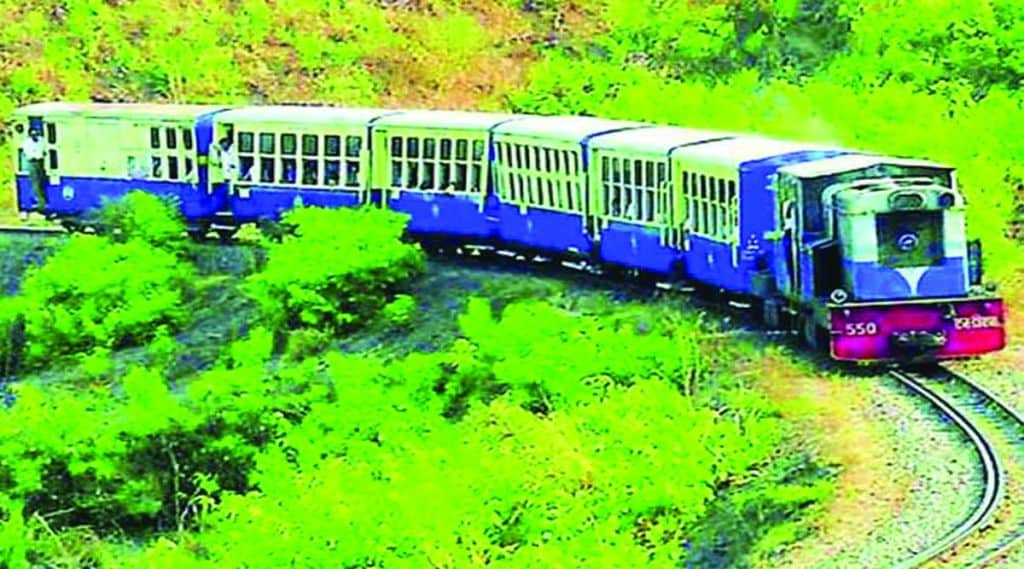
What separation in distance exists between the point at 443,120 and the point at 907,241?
1166 cm

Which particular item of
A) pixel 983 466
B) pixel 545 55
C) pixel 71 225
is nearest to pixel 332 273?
pixel 71 225

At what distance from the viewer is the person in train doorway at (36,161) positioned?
3688 cm

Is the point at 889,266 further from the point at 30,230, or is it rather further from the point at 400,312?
the point at 30,230

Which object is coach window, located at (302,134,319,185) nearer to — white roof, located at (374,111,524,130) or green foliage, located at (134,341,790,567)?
white roof, located at (374,111,524,130)

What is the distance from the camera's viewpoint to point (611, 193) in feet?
90.6

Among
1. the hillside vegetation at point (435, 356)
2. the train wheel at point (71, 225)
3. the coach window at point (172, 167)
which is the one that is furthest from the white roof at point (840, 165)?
the train wheel at point (71, 225)

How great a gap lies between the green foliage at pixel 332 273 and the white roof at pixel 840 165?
325 inches

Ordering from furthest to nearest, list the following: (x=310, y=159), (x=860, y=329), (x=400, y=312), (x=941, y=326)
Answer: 1. (x=310, y=159)
2. (x=400, y=312)
3. (x=941, y=326)
4. (x=860, y=329)

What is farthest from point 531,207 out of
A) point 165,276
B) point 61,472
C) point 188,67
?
point 188,67

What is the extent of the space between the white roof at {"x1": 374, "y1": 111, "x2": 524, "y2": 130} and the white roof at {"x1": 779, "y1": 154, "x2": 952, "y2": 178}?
360 inches

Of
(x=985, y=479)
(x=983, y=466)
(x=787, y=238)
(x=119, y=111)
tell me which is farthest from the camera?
(x=119, y=111)

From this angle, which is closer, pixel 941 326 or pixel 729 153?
pixel 941 326

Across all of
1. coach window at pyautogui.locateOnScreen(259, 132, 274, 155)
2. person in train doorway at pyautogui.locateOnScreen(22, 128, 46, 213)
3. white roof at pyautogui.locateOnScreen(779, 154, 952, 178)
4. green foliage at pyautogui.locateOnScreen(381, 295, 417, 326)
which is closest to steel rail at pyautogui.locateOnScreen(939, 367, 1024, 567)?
white roof at pyautogui.locateOnScreen(779, 154, 952, 178)

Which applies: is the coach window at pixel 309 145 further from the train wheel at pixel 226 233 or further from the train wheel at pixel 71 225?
the train wheel at pixel 71 225
